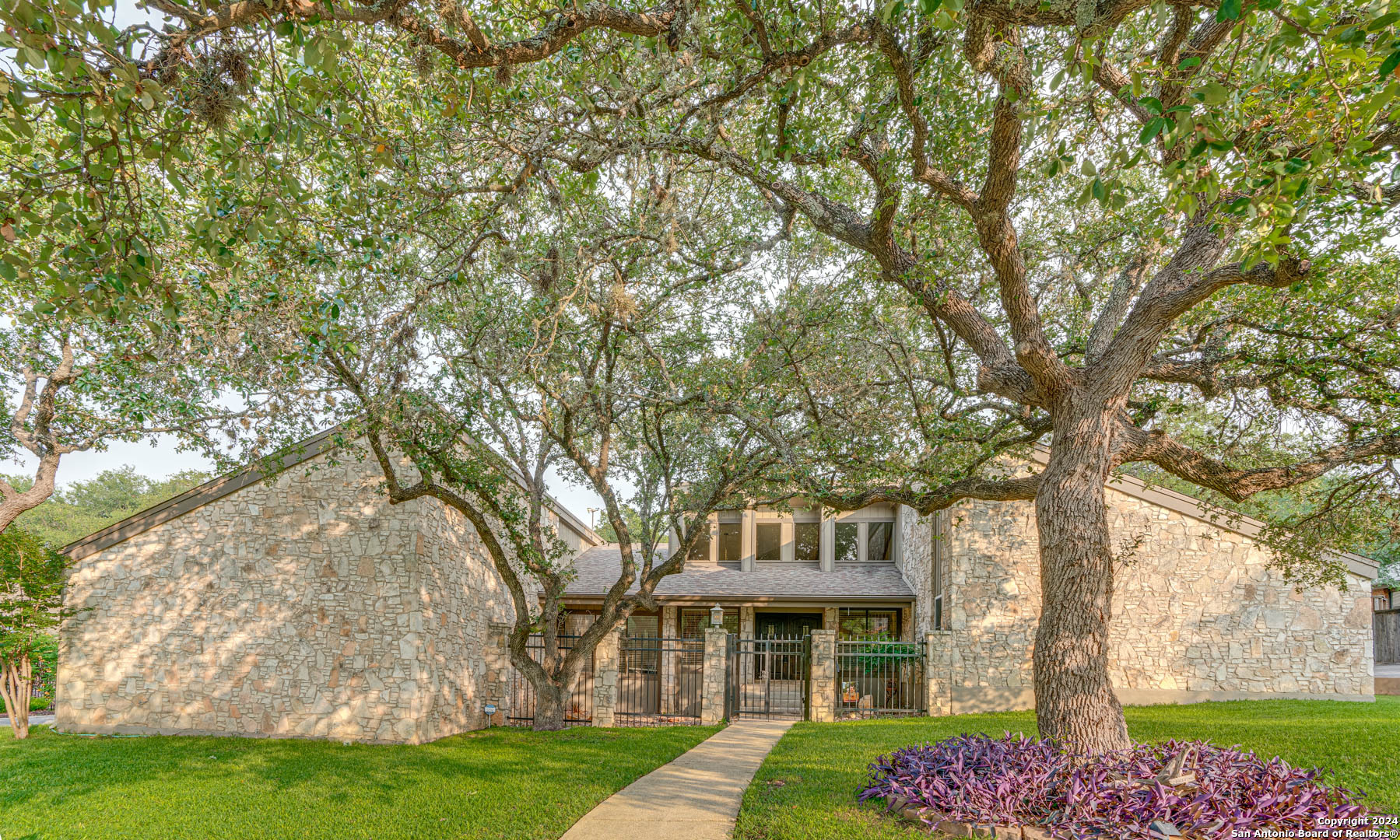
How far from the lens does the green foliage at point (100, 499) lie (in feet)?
110

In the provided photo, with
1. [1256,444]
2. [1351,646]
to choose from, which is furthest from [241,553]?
[1351,646]

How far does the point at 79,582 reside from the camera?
12148mm

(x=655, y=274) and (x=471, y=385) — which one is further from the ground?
(x=655, y=274)

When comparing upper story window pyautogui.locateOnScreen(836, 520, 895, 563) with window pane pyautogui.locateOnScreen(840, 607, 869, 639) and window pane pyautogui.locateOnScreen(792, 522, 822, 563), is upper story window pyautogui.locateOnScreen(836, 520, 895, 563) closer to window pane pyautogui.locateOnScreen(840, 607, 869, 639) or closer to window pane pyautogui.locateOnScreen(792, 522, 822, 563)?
window pane pyautogui.locateOnScreen(792, 522, 822, 563)

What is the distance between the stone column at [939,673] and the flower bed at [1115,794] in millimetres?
7980

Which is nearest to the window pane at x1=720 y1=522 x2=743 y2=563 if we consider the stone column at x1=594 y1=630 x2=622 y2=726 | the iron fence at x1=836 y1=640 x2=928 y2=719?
the iron fence at x1=836 y1=640 x2=928 y2=719

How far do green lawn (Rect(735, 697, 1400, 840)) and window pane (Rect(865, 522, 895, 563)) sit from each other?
663 cm

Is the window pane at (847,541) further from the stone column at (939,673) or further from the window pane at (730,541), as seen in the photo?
the stone column at (939,673)

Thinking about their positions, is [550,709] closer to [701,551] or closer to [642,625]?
[642,625]

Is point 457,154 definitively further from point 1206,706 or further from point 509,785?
point 1206,706

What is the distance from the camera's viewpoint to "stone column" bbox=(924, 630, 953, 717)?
1373cm

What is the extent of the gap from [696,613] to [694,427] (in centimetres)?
829

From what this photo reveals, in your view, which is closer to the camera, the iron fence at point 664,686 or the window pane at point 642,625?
the iron fence at point 664,686

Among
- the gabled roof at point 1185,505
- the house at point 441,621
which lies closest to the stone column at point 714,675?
the house at point 441,621
